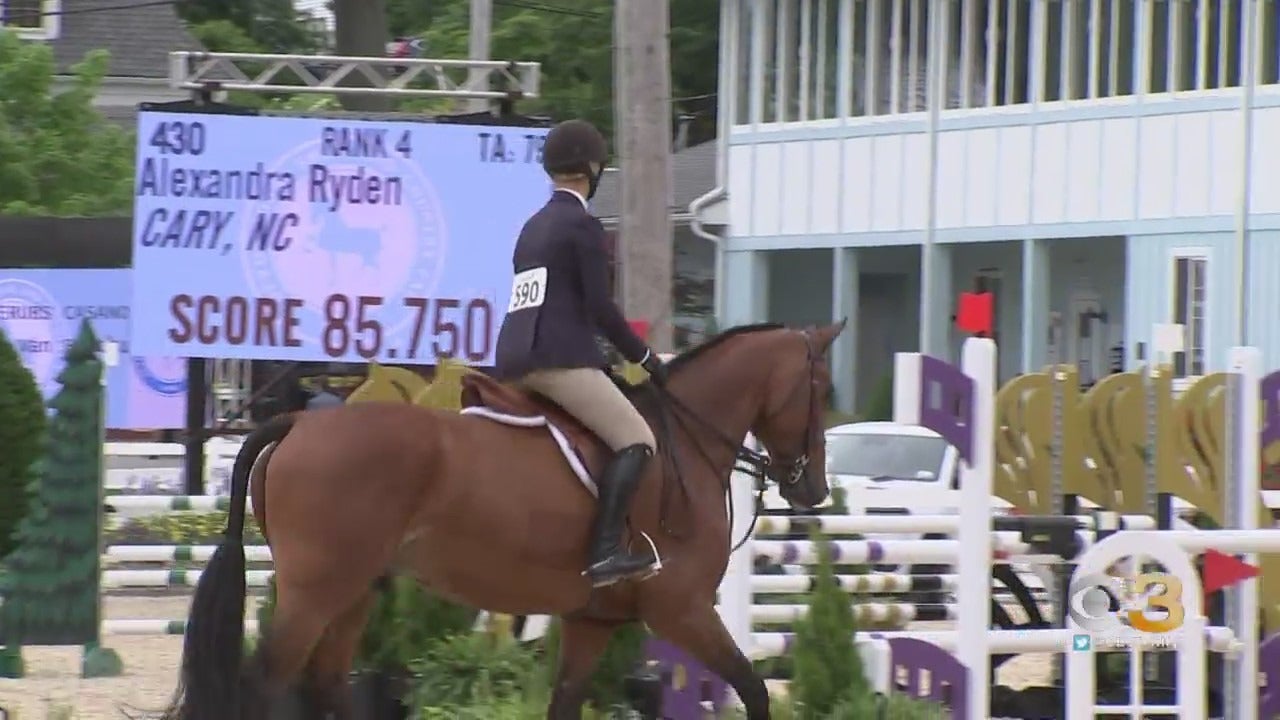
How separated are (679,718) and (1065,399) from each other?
2760 mm

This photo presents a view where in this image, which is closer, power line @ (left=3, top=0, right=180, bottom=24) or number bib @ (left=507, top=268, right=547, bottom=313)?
number bib @ (left=507, top=268, right=547, bottom=313)

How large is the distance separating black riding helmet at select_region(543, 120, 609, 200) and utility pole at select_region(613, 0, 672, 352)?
533 centimetres

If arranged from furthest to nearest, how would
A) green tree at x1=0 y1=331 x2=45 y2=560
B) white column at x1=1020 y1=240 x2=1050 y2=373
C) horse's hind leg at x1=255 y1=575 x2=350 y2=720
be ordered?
white column at x1=1020 y1=240 x2=1050 y2=373, green tree at x1=0 y1=331 x2=45 y2=560, horse's hind leg at x1=255 y1=575 x2=350 y2=720

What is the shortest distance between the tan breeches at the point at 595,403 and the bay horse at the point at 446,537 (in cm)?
11

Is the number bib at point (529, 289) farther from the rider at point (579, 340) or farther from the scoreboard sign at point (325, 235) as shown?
the scoreboard sign at point (325, 235)

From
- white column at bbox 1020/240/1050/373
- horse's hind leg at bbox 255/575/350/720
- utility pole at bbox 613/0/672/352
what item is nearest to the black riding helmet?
horse's hind leg at bbox 255/575/350/720

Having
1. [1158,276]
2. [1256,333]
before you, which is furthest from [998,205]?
[1256,333]

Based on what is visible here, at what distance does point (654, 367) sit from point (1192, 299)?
65.4ft

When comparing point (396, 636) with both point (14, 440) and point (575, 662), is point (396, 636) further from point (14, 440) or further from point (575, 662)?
point (14, 440)

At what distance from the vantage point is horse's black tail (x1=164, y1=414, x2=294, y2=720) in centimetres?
798

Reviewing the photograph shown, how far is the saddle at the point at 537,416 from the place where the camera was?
27.3ft

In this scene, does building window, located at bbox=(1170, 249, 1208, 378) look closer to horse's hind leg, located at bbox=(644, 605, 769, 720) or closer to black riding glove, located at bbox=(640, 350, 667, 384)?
black riding glove, located at bbox=(640, 350, 667, 384)

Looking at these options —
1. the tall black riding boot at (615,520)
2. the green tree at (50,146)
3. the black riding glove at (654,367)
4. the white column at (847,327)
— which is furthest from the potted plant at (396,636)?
the green tree at (50,146)

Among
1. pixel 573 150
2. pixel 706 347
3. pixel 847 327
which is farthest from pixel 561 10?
pixel 573 150
